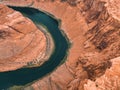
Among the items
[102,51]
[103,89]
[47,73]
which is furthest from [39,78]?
[103,89]

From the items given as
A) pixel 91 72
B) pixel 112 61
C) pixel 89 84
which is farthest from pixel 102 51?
pixel 89 84

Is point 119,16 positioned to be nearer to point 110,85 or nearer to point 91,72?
point 91,72

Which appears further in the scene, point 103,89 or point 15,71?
point 15,71

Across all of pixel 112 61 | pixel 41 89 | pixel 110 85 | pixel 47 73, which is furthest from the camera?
pixel 47 73

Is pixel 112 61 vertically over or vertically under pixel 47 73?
over

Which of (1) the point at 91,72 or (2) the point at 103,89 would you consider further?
(1) the point at 91,72

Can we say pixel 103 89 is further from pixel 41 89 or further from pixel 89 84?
pixel 41 89

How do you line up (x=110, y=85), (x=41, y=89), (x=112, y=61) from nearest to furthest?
(x=110, y=85) < (x=112, y=61) < (x=41, y=89)

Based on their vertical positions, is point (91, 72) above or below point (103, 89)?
below

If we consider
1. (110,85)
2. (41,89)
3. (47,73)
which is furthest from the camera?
(47,73)
